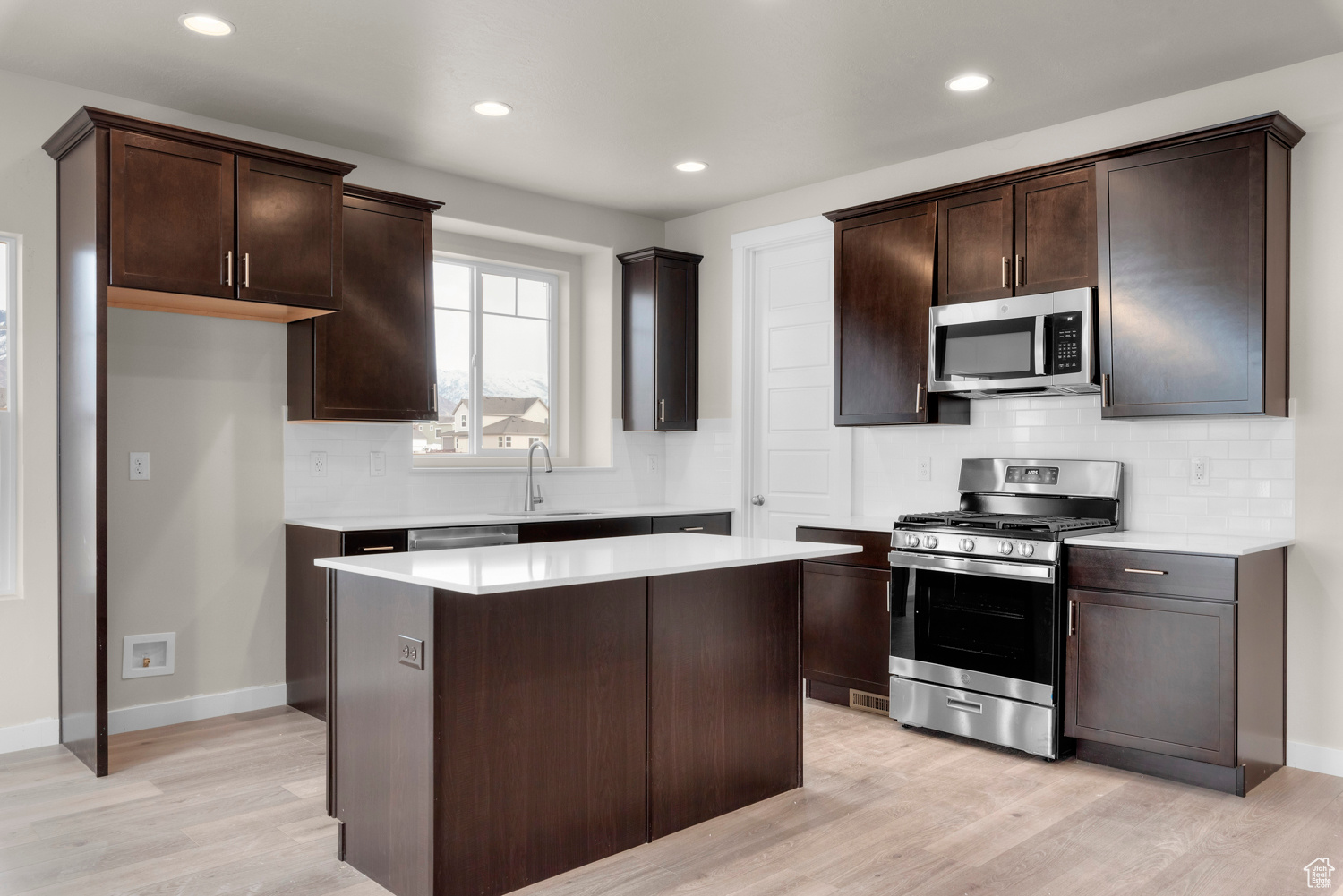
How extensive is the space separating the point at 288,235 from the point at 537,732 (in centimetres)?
232

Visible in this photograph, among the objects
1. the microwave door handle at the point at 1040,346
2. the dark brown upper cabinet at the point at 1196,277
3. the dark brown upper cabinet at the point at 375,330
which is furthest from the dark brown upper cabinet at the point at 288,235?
the dark brown upper cabinet at the point at 1196,277

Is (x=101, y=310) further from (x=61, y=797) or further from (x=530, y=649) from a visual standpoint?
(x=530, y=649)

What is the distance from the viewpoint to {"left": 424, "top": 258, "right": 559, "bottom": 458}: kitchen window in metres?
5.14

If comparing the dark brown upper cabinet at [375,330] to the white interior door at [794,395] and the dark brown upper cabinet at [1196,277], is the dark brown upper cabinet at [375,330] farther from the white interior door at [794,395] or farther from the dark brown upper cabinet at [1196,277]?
the dark brown upper cabinet at [1196,277]

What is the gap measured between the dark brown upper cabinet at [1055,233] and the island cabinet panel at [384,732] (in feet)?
Answer: 9.32

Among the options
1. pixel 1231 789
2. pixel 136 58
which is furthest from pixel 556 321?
pixel 1231 789

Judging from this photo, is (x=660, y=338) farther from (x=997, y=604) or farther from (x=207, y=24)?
(x=207, y=24)

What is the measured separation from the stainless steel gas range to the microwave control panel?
47 cm

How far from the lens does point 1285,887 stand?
2451 mm

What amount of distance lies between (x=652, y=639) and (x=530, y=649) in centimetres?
42

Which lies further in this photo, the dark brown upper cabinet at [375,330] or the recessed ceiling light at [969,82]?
the dark brown upper cabinet at [375,330]

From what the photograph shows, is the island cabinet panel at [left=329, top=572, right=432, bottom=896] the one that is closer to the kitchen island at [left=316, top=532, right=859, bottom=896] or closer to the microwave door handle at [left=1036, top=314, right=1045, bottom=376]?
the kitchen island at [left=316, top=532, right=859, bottom=896]

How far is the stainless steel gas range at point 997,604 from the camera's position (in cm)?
350

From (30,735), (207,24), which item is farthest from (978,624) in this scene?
(30,735)
